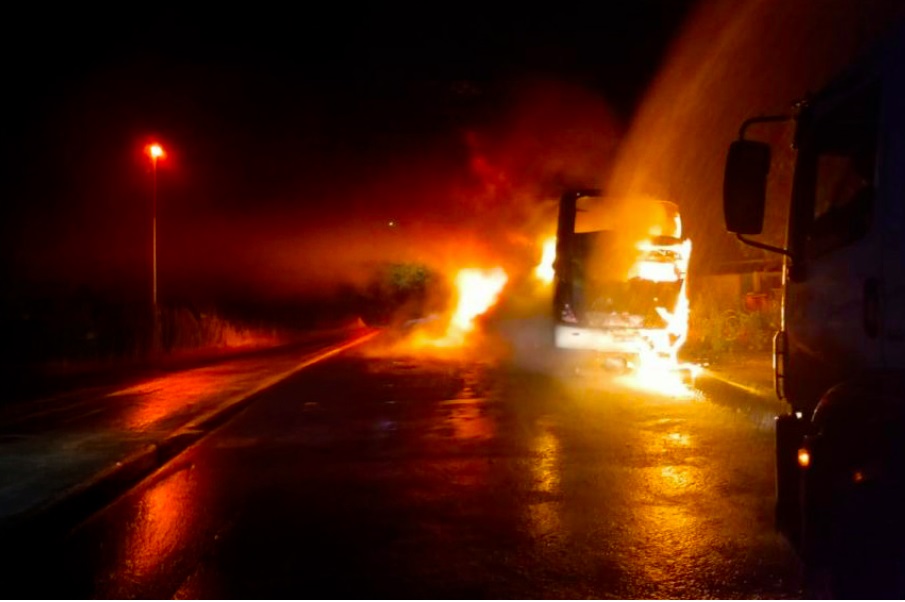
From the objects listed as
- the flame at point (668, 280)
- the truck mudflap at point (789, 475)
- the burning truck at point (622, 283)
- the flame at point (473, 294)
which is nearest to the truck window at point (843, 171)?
the truck mudflap at point (789, 475)

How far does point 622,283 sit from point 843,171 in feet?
43.0

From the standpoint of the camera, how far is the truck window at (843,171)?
432 cm

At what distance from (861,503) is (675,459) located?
512cm

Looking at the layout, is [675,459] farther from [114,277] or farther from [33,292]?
[114,277]

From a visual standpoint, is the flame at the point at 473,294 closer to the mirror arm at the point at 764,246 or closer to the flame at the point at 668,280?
the flame at the point at 668,280

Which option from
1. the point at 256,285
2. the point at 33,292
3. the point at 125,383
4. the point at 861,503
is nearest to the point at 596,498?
the point at 861,503

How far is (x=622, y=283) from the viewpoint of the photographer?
17.8 m

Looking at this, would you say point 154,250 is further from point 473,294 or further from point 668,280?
point 473,294

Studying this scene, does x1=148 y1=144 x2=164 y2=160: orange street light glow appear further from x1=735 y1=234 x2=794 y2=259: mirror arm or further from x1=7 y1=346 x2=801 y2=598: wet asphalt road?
x1=735 y1=234 x2=794 y2=259: mirror arm

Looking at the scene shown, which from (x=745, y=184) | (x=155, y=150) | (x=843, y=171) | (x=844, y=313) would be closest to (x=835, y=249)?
(x=844, y=313)

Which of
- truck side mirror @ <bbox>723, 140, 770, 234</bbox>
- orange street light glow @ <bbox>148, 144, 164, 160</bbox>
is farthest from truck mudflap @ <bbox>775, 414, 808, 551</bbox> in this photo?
orange street light glow @ <bbox>148, 144, 164, 160</bbox>

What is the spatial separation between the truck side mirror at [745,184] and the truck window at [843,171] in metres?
0.31

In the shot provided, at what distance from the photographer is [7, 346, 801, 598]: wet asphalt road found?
541 cm

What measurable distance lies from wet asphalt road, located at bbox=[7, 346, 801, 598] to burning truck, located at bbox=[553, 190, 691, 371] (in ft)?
17.2
